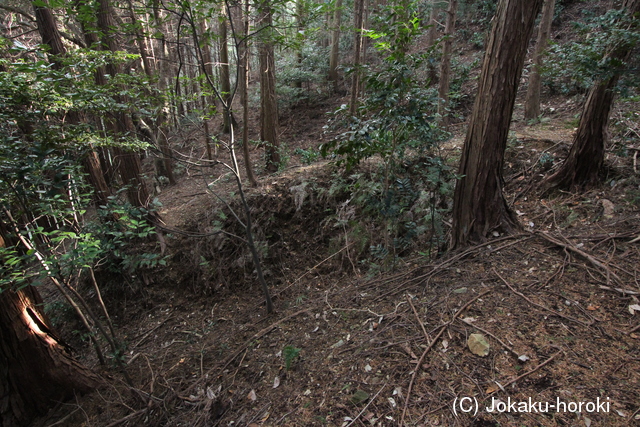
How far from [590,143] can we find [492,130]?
90.4 inches

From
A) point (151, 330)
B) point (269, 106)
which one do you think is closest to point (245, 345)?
point (151, 330)

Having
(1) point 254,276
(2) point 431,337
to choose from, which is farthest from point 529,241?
(1) point 254,276

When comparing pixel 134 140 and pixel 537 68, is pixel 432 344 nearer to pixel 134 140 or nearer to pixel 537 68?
pixel 134 140

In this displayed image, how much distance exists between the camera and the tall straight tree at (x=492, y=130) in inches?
122

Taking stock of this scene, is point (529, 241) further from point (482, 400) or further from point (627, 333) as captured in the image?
point (482, 400)

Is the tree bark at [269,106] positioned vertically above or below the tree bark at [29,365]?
above

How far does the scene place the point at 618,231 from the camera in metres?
3.31

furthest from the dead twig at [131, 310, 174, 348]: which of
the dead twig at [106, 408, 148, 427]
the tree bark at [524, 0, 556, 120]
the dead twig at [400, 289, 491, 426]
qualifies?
the tree bark at [524, 0, 556, 120]

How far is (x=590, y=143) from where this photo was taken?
4.42 metres

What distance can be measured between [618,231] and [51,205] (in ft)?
18.5

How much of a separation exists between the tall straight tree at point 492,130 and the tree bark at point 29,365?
15.1 feet

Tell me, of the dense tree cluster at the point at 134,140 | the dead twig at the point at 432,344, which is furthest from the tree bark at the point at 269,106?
the dead twig at the point at 432,344

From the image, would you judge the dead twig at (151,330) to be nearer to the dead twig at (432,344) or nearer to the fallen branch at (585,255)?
the dead twig at (432,344)

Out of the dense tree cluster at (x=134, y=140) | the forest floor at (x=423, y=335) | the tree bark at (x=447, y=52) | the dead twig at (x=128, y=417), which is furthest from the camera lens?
the tree bark at (x=447, y=52)
